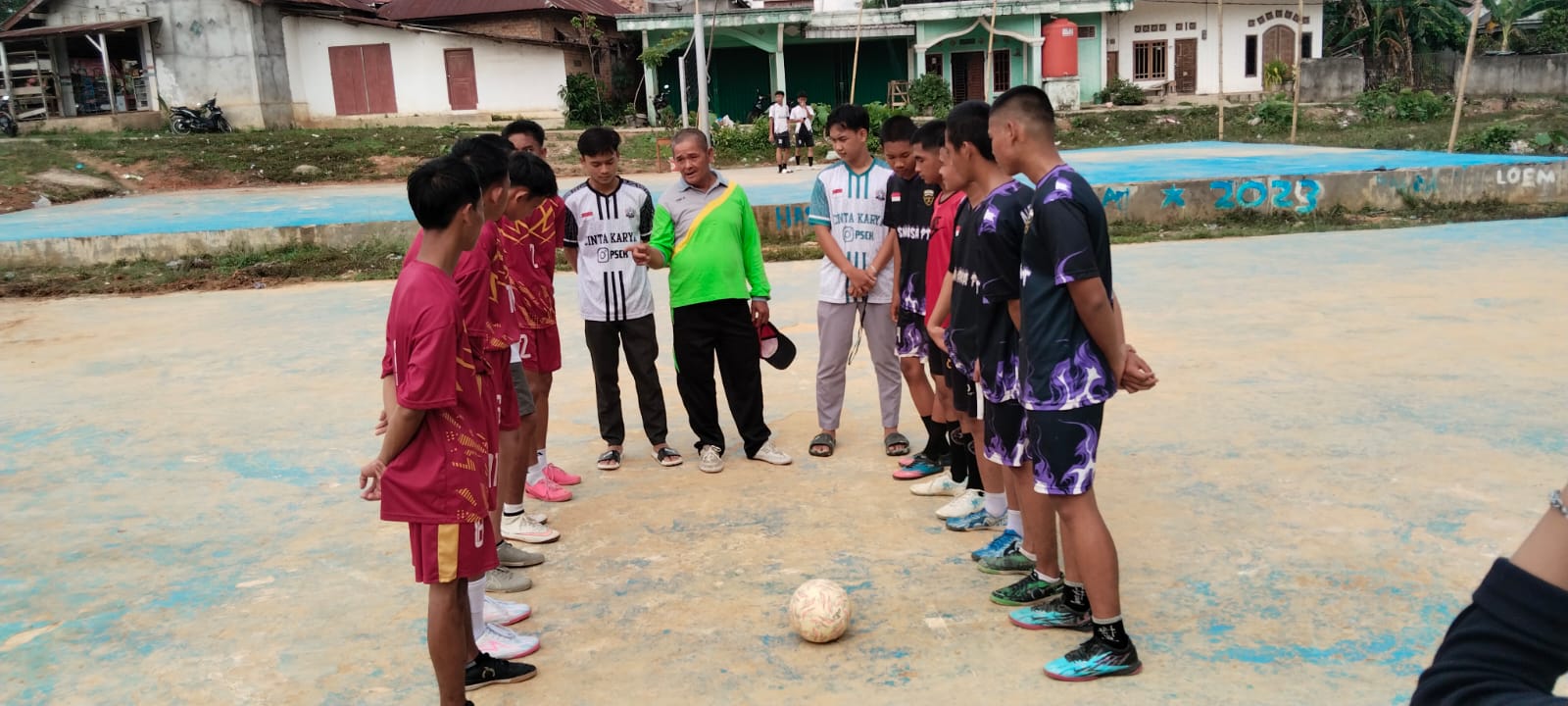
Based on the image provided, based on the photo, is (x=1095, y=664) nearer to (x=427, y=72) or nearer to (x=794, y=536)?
(x=794, y=536)

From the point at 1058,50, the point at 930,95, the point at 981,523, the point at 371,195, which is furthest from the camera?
the point at 1058,50

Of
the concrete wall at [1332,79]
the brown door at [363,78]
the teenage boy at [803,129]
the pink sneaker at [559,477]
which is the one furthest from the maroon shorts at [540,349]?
the concrete wall at [1332,79]

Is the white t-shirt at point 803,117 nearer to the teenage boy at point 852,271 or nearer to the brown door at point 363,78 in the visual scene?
the brown door at point 363,78

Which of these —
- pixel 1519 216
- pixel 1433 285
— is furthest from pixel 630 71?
pixel 1433 285

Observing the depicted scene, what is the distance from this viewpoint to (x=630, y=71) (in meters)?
39.1

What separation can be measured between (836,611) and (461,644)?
127 cm

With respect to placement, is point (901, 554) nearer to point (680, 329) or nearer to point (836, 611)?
point (836, 611)

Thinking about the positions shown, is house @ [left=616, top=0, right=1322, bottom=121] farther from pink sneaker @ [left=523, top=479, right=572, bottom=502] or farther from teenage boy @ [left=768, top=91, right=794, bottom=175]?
pink sneaker @ [left=523, top=479, right=572, bottom=502]

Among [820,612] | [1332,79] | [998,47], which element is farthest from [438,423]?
[1332,79]

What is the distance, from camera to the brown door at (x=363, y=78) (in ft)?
115

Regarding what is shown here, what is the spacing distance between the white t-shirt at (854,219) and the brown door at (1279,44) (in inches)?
1518

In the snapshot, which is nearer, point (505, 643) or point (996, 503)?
point (505, 643)

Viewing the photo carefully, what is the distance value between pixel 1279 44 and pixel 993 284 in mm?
41213

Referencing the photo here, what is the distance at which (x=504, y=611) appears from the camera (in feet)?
14.1
